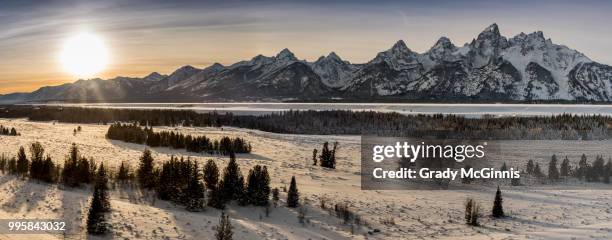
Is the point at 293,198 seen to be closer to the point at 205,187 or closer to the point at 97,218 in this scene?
the point at 205,187

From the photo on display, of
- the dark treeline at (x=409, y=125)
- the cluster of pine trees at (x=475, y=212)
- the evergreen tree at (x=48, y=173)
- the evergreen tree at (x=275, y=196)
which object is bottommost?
the cluster of pine trees at (x=475, y=212)

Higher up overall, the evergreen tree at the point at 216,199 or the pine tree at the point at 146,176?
the pine tree at the point at 146,176

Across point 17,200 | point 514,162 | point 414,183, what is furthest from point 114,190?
point 514,162

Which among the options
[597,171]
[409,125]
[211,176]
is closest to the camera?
[211,176]

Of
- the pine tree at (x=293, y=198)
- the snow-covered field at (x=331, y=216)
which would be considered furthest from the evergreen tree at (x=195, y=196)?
the pine tree at (x=293, y=198)

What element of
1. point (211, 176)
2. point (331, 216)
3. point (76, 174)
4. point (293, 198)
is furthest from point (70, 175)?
point (331, 216)

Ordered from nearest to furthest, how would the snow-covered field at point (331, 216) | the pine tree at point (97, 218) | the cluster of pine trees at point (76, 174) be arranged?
the pine tree at point (97, 218) < the snow-covered field at point (331, 216) < the cluster of pine trees at point (76, 174)

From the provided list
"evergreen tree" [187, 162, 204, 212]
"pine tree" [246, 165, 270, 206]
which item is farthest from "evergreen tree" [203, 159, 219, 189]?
"evergreen tree" [187, 162, 204, 212]

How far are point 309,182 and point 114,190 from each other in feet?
38.3

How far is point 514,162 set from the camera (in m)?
46.2

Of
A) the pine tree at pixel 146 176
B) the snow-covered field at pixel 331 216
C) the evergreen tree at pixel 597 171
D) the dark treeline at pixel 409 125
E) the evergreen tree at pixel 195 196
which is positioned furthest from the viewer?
the dark treeline at pixel 409 125

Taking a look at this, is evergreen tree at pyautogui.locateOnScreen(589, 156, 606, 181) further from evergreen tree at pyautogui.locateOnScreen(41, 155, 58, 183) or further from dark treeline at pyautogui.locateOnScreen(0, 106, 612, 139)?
evergreen tree at pyautogui.locateOnScreen(41, 155, 58, 183)

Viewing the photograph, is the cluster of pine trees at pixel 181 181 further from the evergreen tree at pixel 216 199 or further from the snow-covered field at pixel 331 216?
the snow-covered field at pixel 331 216

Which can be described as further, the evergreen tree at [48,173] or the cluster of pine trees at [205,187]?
the evergreen tree at [48,173]
